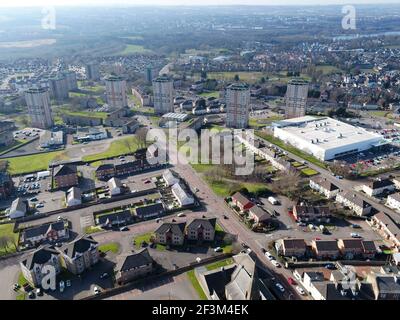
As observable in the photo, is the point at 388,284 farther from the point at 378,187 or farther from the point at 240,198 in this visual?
the point at 378,187

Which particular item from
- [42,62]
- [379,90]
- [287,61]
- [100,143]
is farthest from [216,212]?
[42,62]

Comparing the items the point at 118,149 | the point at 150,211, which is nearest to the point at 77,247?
the point at 150,211

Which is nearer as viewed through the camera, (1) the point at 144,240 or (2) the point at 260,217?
(1) the point at 144,240

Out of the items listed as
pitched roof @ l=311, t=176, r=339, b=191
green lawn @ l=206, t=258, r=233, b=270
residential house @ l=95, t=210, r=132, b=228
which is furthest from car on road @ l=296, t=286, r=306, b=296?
residential house @ l=95, t=210, r=132, b=228

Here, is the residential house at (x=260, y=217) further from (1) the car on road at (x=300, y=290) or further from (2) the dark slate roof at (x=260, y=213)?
(1) the car on road at (x=300, y=290)

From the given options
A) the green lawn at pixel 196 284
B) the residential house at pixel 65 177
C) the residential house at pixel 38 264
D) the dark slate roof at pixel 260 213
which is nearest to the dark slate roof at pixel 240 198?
the dark slate roof at pixel 260 213
